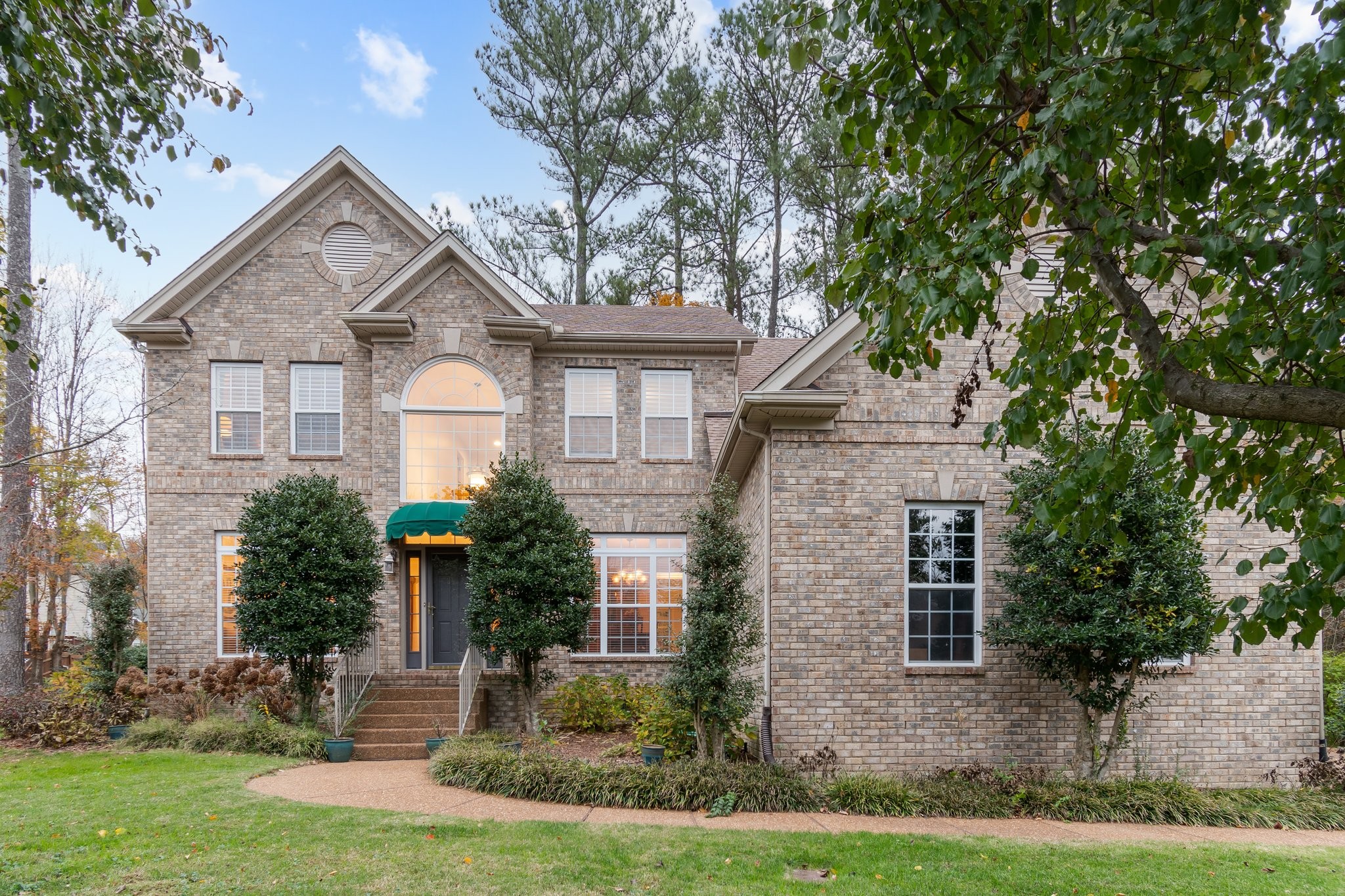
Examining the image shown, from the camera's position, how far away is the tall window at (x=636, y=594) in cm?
1470

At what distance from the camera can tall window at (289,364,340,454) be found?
14.8 metres

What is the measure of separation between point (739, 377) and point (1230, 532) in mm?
8615

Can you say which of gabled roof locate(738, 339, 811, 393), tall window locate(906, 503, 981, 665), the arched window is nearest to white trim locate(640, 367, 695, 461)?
gabled roof locate(738, 339, 811, 393)

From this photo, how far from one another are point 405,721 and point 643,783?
537 cm

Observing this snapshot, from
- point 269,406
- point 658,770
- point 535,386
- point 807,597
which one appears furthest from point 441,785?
point 269,406

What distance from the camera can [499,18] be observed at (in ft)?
76.7

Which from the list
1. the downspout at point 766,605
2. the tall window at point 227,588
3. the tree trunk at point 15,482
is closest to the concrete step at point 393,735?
the tall window at point 227,588

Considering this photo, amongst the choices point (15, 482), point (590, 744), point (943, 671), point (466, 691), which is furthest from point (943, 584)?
point (15, 482)

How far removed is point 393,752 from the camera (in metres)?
11.6

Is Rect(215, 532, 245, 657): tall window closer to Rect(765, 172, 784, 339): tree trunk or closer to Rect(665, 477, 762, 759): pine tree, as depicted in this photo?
Rect(665, 477, 762, 759): pine tree

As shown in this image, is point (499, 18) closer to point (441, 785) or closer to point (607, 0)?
point (607, 0)

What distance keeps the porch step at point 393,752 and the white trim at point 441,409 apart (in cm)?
436

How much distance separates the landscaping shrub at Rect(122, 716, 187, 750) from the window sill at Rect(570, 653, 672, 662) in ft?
20.0

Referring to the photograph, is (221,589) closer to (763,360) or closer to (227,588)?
(227,588)
